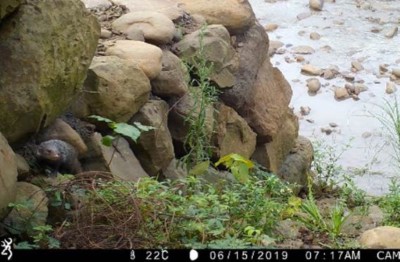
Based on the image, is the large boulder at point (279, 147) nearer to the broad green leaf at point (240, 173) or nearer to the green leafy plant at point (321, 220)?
the green leafy plant at point (321, 220)

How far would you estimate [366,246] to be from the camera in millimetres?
3297

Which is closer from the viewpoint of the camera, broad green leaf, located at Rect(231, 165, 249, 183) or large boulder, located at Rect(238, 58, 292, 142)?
broad green leaf, located at Rect(231, 165, 249, 183)

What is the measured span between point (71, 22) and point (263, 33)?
2626 millimetres

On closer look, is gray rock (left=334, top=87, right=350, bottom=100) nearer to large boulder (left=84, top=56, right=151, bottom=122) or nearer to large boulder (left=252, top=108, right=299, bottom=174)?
large boulder (left=252, top=108, right=299, bottom=174)

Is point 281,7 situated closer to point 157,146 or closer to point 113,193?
point 157,146

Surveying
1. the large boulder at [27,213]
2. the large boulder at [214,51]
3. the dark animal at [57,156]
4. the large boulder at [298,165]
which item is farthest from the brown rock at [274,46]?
the large boulder at [27,213]

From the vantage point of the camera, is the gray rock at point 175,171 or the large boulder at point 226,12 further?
the large boulder at point 226,12

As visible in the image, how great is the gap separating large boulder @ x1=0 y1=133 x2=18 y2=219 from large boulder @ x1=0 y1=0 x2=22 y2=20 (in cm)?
56

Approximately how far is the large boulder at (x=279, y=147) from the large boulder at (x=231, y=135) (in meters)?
0.23

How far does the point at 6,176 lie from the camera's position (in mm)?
2961

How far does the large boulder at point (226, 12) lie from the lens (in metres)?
5.66

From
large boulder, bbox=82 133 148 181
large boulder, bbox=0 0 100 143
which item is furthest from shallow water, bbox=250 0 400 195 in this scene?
large boulder, bbox=0 0 100 143

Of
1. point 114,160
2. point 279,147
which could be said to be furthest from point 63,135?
point 279,147

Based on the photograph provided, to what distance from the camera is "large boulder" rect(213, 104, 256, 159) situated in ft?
17.3
